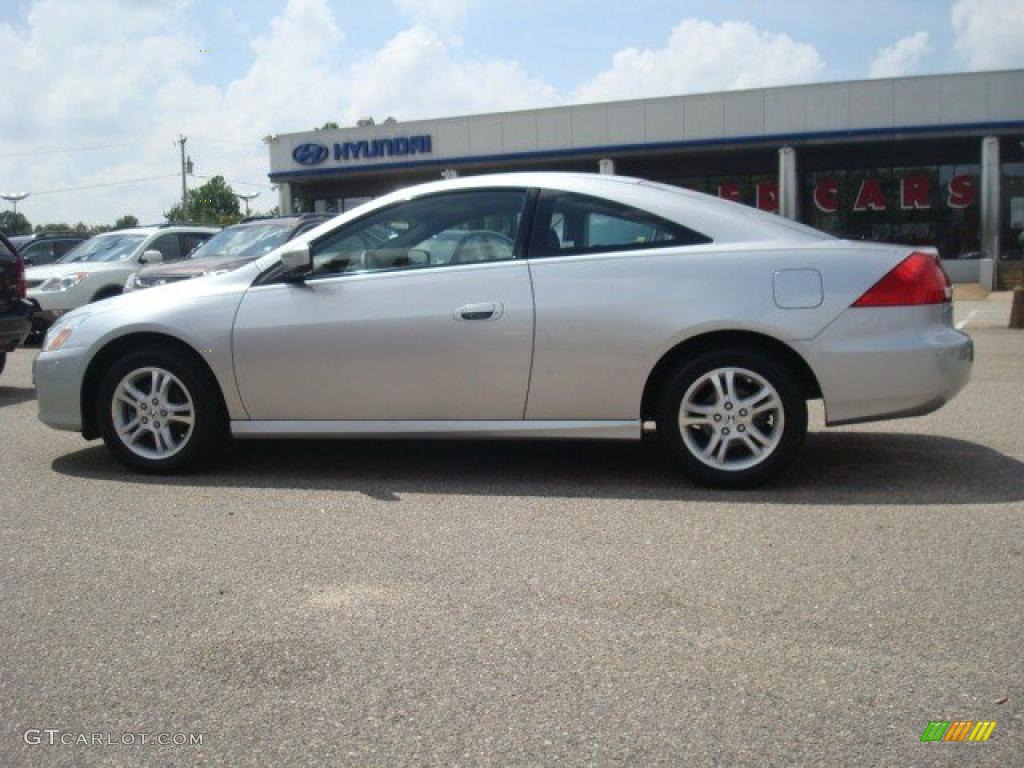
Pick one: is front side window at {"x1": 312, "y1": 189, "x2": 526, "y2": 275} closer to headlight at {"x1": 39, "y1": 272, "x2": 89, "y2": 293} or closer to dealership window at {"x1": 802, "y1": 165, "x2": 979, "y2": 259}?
headlight at {"x1": 39, "y1": 272, "x2": 89, "y2": 293}

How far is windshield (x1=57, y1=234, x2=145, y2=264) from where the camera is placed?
609 inches

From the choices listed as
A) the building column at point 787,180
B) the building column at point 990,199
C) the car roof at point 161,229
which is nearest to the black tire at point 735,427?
the car roof at point 161,229

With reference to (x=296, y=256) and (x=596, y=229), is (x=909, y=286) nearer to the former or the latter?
(x=596, y=229)

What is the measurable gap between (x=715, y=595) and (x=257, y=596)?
5.51 feet

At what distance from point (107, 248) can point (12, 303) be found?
5.95 m

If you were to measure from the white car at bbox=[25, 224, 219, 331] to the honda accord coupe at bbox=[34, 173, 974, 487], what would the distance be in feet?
26.0

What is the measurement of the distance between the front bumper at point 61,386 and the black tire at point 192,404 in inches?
5.8

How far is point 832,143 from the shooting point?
30953 millimetres

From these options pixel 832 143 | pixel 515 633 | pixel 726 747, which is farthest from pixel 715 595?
pixel 832 143

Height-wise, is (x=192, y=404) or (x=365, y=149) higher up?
(x=365, y=149)

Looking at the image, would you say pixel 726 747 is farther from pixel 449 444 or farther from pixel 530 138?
pixel 530 138

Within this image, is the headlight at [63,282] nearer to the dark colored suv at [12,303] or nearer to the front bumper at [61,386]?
the dark colored suv at [12,303]
